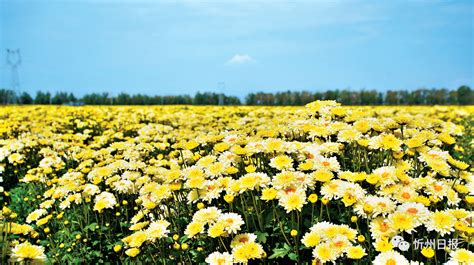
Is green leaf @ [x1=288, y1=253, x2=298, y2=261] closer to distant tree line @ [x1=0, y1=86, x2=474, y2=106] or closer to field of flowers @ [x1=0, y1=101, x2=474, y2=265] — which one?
field of flowers @ [x1=0, y1=101, x2=474, y2=265]

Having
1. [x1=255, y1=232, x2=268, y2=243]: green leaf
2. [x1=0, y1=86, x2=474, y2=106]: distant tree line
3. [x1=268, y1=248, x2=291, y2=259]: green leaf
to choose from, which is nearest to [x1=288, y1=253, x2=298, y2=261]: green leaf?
[x1=268, y1=248, x2=291, y2=259]: green leaf

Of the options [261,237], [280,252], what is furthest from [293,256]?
[261,237]

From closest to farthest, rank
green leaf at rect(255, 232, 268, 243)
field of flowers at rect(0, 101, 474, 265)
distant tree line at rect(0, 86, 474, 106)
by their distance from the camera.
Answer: field of flowers at rect(0, 101, 474, 265)
green leaf at rect(255, 232, 268, 243)
distant tree line at rect(0, 86, 474, 106)

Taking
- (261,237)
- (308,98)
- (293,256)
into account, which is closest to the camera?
(293,256)

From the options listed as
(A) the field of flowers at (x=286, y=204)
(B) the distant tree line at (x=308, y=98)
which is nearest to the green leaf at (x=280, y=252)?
(A) the field of flowers at (x=286, y=204)

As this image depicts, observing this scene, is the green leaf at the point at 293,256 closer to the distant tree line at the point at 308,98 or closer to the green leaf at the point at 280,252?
the green leaf at the point at 280,252

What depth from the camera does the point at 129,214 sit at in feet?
15.4

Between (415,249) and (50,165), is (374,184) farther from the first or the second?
(50,165)

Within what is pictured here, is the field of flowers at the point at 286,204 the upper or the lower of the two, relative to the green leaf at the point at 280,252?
upper

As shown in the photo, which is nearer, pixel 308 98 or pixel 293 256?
pixel 293 256

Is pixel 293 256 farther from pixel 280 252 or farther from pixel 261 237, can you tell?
pixel 261 237

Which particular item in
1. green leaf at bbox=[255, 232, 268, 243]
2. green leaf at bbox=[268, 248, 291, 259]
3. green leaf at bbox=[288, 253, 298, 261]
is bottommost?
green leaf at bbox=[288, 253, 298, 261]

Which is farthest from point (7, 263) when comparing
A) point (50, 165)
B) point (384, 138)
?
point (50, 165)

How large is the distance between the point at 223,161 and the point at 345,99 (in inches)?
2041
